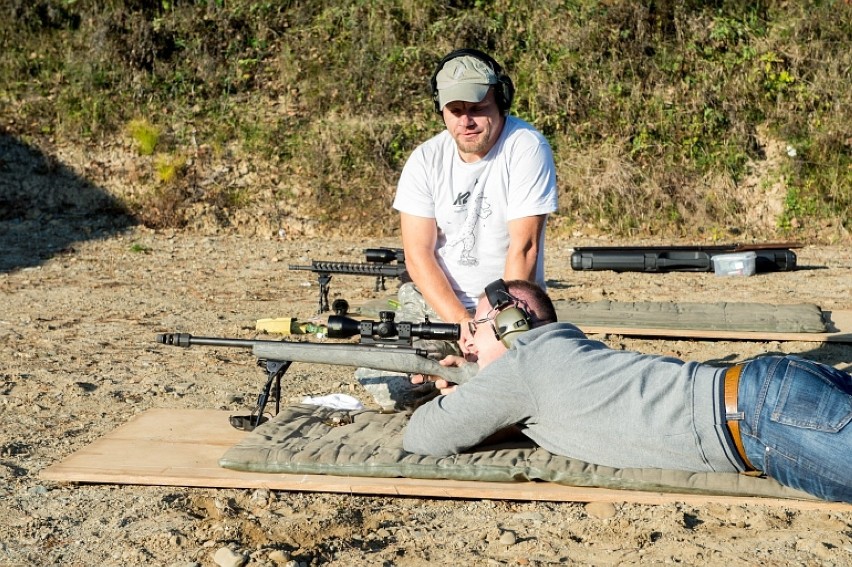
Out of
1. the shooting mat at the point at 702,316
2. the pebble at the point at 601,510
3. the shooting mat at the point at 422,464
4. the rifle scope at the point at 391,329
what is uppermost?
the rifle scope at the point at 391,329

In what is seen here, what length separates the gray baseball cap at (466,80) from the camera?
4.73 meters

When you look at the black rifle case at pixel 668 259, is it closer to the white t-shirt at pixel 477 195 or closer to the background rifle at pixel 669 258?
the background rifle at pixel 669 258

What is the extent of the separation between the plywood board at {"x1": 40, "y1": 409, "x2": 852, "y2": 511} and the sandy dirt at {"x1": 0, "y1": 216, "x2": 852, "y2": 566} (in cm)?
4

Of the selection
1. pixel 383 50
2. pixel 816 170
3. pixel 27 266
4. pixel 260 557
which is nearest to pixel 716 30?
pixel 816 170

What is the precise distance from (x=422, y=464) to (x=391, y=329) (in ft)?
2.36

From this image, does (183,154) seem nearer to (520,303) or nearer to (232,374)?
(232,374)

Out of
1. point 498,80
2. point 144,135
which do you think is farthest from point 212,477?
point 144,135

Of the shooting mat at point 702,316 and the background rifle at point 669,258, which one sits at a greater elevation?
the background rifle at point 669,258

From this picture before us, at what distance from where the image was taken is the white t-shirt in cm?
500

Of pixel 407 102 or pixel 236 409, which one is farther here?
pixel 407 102

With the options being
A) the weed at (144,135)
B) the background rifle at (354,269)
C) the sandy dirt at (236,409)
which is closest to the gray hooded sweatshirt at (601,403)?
the sandy dirt at (236,409)

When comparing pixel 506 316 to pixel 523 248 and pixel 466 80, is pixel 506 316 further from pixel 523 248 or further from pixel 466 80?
pixel 466 80

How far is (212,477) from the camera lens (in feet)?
13.9

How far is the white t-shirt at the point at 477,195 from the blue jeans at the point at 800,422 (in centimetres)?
177
